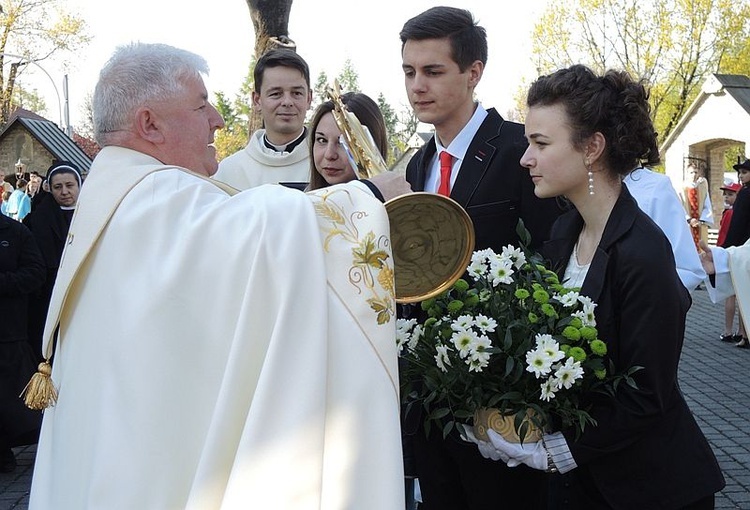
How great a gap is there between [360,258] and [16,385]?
16.1 feet

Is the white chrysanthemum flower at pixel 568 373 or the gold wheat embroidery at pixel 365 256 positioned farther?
the white chrysanthemum flower at pixel 568 373

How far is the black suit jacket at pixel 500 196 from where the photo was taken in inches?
133

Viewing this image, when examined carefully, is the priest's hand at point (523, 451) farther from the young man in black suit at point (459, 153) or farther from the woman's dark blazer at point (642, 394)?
the young man in black suit at point (459, 153)

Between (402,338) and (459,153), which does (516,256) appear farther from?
(459,153)

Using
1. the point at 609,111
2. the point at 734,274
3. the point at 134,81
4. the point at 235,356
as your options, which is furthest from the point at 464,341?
the point at 734,274

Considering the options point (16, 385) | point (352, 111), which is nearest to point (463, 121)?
point (352, 111)

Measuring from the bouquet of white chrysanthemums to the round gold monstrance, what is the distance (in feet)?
0.25

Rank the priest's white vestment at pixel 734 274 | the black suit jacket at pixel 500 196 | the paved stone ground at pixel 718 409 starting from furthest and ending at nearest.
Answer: the paved stone ground at pixel 718 409 < the priest's white vestment at pixel 734 274 < the black suit jacket at pixel 500 196

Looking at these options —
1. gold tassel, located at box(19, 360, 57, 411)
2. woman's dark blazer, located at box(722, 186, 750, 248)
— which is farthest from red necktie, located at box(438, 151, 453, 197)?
woman's dark blazer, located at box(722, 186, 750, 248)

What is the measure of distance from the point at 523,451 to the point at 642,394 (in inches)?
14.8

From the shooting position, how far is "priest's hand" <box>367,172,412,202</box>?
260cm

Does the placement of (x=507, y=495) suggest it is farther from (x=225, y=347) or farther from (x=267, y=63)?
(x=267, y=63)

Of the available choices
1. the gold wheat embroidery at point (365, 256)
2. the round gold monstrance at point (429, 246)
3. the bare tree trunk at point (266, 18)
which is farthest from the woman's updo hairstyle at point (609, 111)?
the bare tree trunk at point (266, 18)

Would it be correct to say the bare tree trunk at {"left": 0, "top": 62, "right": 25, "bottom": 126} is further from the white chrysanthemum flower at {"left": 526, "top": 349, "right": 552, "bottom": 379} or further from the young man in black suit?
the white chrysanthemum flower at {"left": 526, "top": 349, "right": 552, "bottom": 379}
